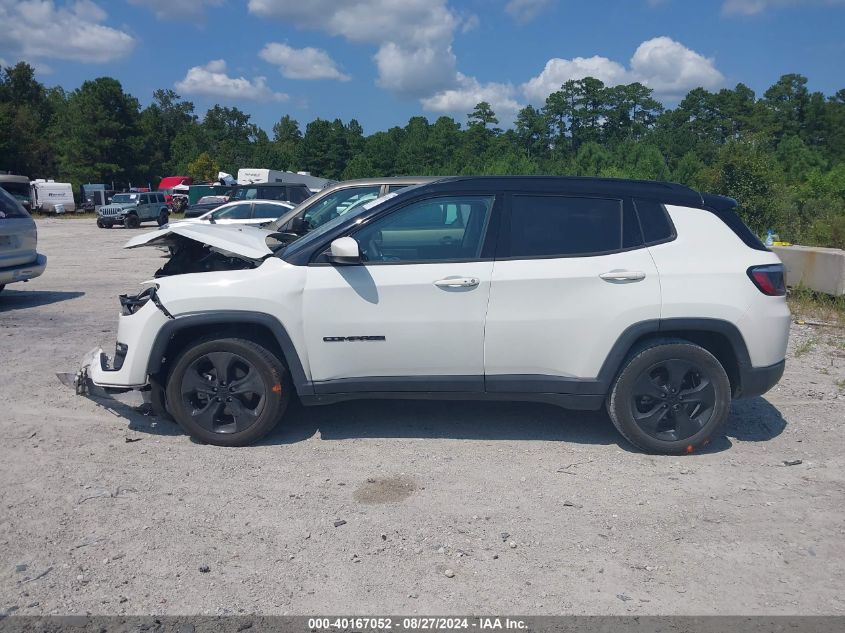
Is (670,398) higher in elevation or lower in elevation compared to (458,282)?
lower

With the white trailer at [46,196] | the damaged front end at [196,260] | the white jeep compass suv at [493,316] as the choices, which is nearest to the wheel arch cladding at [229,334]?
the white jeep compass suv at [493,316]

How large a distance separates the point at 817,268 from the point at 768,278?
236 inches

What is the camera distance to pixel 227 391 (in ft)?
16.4

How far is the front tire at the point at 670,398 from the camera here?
15.9ft

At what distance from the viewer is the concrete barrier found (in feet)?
31.7

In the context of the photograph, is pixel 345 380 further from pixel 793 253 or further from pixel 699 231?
pixel 793 253

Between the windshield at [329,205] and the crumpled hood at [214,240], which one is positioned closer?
the crumpled hood at [214,240]

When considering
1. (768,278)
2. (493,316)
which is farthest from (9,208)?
(768,278)

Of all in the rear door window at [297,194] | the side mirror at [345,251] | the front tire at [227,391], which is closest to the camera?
the side mirror at [345,251]

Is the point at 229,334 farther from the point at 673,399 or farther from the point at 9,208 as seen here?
the point at 9,208

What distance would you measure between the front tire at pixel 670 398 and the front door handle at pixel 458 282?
3.83 feet

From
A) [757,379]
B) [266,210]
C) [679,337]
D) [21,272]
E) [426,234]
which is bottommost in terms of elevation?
[21,272]

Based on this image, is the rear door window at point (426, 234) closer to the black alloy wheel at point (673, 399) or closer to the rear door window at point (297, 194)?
the black alloy wheel at point (673, 399)

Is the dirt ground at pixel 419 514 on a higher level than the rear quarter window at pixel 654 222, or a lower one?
lower
